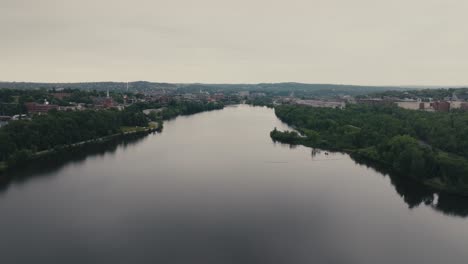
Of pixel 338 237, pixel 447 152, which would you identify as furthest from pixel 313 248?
pixel 447 152

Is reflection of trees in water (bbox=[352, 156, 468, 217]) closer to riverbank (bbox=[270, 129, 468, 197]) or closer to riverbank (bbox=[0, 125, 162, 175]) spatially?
riverbank (bbox=[270, 129, 468, 197])

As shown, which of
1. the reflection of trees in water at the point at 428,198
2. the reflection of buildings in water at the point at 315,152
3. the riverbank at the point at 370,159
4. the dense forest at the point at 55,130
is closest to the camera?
the reflection of trees in water at the point at 428,198

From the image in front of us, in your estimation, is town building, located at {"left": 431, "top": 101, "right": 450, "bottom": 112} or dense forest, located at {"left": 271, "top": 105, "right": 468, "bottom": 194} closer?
dense forest, located at {"left": 271, "top": 105, "right": 468, "bottom": 194}

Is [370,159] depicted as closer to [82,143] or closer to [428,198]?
[428,198]

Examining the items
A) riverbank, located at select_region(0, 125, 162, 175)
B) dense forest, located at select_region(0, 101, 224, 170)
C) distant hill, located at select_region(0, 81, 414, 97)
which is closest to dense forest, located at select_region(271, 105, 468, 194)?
riverbank, located at select_region(0, 125, 162, 175)

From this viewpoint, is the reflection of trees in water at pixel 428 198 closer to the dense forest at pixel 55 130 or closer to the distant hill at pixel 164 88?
the dense forest at pixel 55 130

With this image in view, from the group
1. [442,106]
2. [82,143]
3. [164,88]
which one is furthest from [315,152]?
[164,88]

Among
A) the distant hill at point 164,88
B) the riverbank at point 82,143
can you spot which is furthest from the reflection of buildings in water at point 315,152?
the distant hill at point 164,88
